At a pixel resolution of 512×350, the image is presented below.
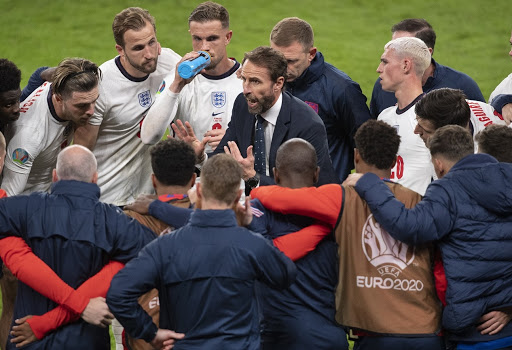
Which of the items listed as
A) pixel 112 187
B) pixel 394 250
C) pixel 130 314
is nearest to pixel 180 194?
pixel 130 314

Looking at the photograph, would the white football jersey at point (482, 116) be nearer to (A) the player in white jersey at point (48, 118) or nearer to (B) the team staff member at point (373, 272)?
(B) the team staff member at point (373, 272)

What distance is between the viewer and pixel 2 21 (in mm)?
12562

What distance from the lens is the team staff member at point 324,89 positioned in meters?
6.21

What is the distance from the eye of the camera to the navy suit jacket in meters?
4.96

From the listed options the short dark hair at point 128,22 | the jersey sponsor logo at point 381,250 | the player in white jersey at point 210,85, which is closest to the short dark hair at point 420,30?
the player in white jersey at point 210,85

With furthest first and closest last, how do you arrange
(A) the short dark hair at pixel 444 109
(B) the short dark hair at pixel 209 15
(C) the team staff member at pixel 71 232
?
(B) the short dark hair at pixel 209 15
(A) the short dark hair at pixel 444 109
(C) the team staff member at pixel 71 232

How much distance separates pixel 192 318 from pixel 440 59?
8.31 meters

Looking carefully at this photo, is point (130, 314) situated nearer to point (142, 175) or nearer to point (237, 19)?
point (142, 175)

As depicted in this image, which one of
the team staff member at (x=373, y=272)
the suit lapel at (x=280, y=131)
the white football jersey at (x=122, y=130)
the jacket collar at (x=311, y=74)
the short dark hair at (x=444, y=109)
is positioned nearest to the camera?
the team staff member at (x=373, y=272)

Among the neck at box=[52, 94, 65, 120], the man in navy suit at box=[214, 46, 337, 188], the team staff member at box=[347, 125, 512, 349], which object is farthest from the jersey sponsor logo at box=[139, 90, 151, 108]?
the team staff member at box=[347, 125, 512, 349]

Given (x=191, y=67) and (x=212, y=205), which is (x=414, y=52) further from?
(x=212, y=205)

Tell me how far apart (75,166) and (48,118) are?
4.65 ft

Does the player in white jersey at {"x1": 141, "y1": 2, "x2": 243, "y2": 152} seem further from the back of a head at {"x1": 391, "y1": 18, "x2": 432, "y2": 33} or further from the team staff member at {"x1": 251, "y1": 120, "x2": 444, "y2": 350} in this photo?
the team staff member at {"x1": 251, "y1": 120, "x2": 444, "y2": 350}

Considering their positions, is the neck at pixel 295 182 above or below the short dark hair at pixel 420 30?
below
